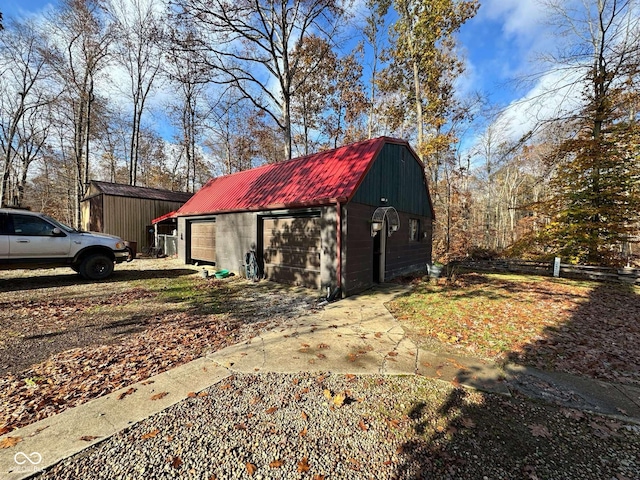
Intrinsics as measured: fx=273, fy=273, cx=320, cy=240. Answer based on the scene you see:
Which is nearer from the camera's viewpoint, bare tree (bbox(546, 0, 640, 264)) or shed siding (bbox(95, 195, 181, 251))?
bare tree (bbox(546, 0, 640, 264))

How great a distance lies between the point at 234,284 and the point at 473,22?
17.4 m

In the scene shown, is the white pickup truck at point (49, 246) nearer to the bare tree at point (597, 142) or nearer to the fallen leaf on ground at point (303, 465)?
the fallen leaf on ground at point (303, 465)

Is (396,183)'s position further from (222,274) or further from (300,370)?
(300,370)

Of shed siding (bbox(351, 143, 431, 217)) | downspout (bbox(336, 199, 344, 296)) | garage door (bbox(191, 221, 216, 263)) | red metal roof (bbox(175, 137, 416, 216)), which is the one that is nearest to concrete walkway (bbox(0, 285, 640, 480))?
downspout (bbox(336, 199, 344, 296))

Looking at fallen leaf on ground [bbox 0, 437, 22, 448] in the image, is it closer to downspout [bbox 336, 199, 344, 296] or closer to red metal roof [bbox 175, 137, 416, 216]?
downspout [bbox 336, 199, 344, 296]

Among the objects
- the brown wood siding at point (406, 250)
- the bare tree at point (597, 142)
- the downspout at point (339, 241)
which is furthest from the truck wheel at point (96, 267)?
the bare tree at point (597, 142)

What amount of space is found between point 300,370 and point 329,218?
14.9 ft

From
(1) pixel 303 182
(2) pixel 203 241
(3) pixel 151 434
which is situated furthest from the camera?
(2) pixel 203 241

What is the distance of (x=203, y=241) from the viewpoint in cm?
1245

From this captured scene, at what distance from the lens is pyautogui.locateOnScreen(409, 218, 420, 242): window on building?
37.2ft

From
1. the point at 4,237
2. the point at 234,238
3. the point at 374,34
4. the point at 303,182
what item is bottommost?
the point at 234,238

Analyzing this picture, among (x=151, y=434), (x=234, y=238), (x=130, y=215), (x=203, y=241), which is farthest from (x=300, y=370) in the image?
(x=130, y=215)

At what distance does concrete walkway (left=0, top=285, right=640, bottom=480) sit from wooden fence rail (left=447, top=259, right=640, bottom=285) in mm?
8444

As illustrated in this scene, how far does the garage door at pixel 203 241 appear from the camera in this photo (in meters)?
11.9
